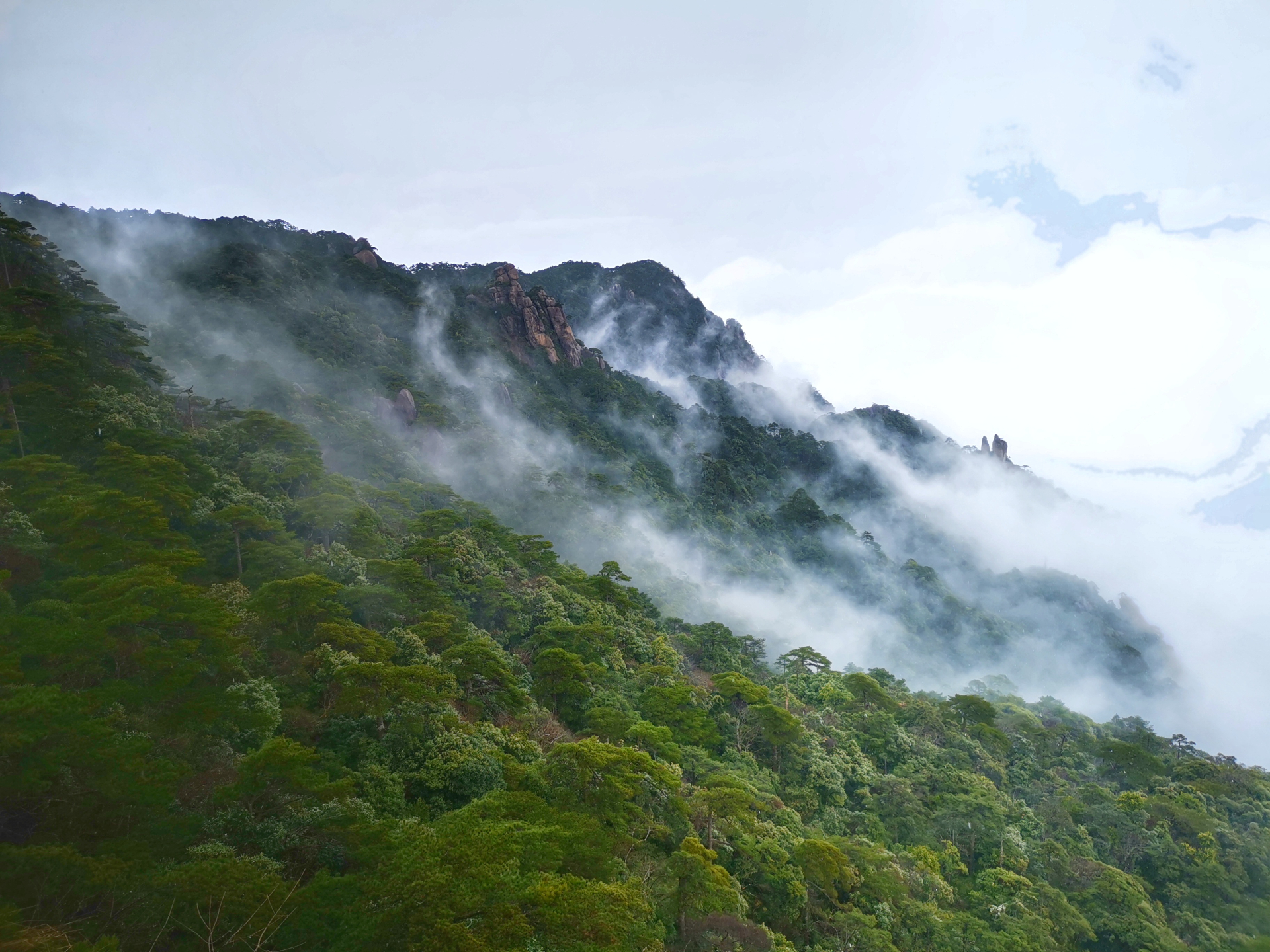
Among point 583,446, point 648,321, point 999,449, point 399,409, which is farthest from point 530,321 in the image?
point 999,449

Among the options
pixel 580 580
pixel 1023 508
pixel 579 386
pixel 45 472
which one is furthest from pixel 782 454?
pixel 45 472

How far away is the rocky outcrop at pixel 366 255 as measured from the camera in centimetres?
11631

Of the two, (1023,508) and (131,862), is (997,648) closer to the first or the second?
(1023,508)

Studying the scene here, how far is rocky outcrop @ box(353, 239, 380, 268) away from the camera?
382 feet

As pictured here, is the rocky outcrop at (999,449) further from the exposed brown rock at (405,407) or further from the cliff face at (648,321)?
the exposed brown rock at (405,407)

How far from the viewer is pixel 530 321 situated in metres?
113

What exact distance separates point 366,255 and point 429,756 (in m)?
119

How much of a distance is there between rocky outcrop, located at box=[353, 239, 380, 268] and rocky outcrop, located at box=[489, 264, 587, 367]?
23784mm

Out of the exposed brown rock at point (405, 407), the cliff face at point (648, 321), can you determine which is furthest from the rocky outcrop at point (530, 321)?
the cliff face at point (648, 321)

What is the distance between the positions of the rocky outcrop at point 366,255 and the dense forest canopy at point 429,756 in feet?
210

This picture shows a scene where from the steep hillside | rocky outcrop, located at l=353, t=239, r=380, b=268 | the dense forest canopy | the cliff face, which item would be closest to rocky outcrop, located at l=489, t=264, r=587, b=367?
the steep hillside

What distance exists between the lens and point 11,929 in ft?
32.3

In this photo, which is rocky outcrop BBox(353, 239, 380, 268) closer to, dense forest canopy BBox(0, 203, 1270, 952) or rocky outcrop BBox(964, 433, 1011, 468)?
dense forest canopy BBox(0, 203, 1270, 952)

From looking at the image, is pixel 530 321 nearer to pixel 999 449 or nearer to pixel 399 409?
pixel 399 409
